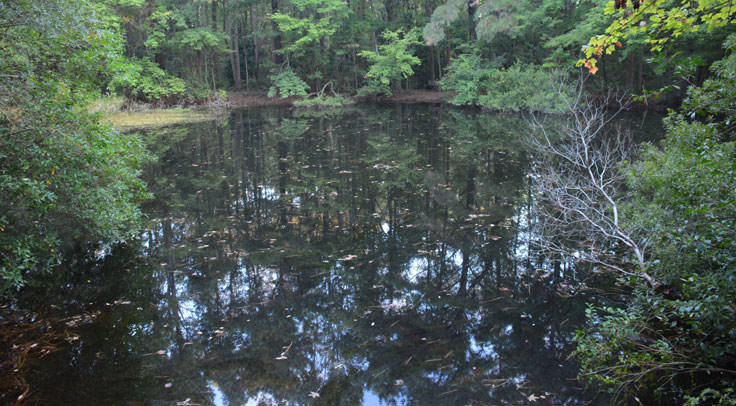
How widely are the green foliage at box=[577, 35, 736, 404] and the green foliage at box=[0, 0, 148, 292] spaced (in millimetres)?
5792

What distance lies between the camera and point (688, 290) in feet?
10.6

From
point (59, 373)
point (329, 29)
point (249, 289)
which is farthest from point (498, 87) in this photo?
point (59, 373)

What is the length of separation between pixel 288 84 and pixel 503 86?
1539cm

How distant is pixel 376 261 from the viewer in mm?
6766

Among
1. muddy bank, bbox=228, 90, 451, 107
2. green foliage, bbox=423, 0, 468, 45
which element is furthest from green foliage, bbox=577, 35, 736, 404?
muddy bank, bbox=228, 90, 451, 107

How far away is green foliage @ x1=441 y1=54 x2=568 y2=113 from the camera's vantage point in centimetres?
2081

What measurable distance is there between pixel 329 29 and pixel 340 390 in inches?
1231

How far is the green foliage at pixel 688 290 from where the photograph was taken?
10.00 ft

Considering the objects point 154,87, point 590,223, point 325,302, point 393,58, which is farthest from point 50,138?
point 393,58

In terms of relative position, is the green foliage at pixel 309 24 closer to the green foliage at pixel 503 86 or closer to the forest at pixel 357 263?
the green foliage at pixel 503 86

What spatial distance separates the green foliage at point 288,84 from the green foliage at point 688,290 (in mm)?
28941

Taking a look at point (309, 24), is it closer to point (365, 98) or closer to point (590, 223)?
point (365, 98)

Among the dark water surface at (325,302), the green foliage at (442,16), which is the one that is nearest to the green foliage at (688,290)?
the dark water surface at (325,302)

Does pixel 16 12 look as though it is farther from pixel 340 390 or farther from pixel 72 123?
pixel 340 390
